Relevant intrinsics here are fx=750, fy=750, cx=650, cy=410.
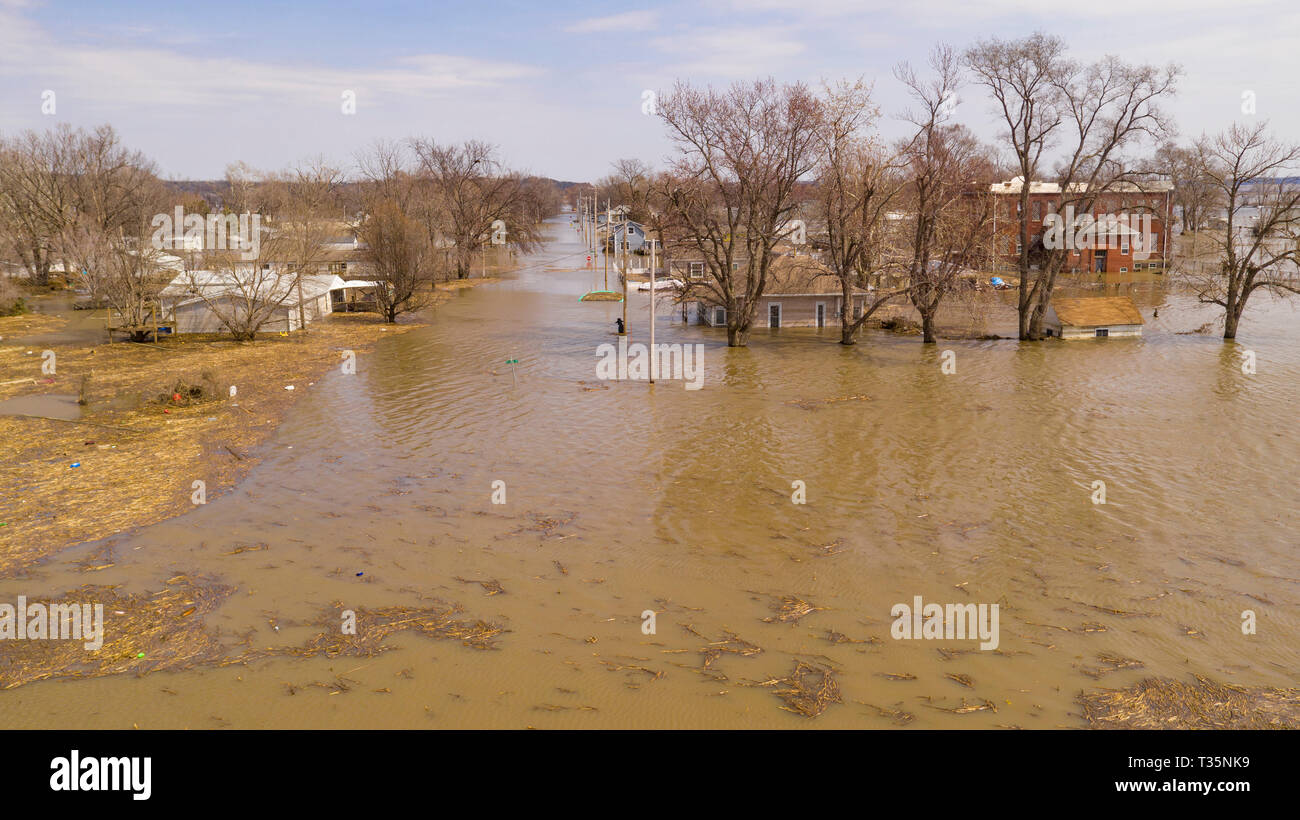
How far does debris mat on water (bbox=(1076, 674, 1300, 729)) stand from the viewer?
797 centimetres

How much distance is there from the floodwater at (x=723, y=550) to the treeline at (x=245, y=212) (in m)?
13.9

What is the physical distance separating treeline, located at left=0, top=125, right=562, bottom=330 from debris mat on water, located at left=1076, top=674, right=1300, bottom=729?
3444cm

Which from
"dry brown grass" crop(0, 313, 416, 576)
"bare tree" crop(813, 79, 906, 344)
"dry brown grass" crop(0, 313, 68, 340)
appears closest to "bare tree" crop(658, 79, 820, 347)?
"bare tree" crop(813, 79, 906, 344)

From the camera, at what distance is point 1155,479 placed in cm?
1617

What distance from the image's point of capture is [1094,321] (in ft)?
117

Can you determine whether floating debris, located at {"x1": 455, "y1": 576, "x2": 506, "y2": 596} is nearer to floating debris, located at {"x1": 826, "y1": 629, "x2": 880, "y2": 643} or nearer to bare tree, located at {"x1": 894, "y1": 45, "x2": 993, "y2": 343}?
floating debris, located at {"x1": 826, "y1": 629, "x2": 880, "y2": 643}

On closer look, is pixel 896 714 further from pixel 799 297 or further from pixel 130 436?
pixel 799 297

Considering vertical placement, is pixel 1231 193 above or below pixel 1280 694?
above

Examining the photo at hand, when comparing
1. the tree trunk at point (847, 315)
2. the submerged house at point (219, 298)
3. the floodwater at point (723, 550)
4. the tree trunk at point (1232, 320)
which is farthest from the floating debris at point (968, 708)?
the tree trunk at point (1232, 320)
